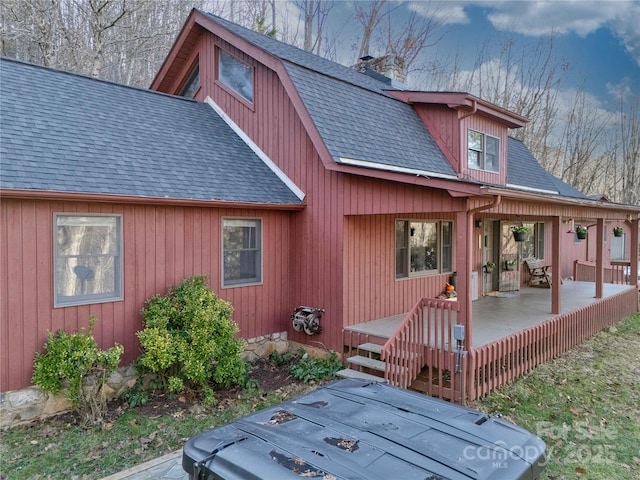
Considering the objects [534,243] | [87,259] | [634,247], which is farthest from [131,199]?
[534,243]

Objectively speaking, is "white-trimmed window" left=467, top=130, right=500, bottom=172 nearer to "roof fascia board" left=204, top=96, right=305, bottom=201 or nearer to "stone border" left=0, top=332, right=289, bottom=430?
"roof fascia board" left=204, top=96, right=305, bottom=201

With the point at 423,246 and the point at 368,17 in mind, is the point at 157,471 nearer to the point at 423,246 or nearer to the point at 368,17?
the point at 423,246

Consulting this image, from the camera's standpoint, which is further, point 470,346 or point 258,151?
point 258,151

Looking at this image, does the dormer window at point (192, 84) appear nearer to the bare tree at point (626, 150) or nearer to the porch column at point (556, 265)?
the porch column at point (556, 265)

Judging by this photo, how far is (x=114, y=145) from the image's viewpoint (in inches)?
263

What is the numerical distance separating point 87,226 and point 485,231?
9.93m

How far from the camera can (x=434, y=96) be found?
9.16 meters

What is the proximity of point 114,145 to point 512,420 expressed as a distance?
6.90 meters

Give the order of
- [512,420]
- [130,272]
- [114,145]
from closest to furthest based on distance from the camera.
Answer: [512,420] → [130,272] → [114,145]

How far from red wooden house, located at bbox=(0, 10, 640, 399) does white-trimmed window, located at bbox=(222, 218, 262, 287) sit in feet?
0.10

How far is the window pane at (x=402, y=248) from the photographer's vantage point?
879 centimetres

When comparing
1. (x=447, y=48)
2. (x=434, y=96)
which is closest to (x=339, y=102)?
(x=434, y=96)

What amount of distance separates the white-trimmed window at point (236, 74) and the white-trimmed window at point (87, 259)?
433 centimetres

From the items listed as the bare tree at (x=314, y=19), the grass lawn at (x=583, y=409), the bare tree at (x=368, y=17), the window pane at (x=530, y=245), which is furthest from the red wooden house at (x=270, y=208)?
the bare tree at (x=368, y=17)
